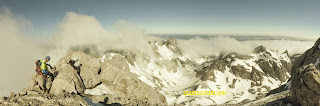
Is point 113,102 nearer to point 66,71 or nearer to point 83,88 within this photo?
point 83,88

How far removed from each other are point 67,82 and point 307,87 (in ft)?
148

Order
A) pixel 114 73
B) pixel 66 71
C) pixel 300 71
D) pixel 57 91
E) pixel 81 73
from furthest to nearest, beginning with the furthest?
pixel 114 73 < pixel 81 73 < pixel 66 71 < pixel 300 71 < pixel 57 91

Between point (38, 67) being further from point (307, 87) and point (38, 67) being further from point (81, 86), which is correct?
point (307, 87)

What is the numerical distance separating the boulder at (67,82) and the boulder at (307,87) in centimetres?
4330

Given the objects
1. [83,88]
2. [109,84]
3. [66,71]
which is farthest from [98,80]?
[66,71]

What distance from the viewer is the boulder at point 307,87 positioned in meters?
27.5

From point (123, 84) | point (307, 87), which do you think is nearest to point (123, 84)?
point (123, 84)

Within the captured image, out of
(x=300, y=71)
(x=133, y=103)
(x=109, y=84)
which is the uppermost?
(x=300, y=71)

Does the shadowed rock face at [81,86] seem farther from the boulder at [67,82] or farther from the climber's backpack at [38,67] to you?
the climber's backpack at [38,67]

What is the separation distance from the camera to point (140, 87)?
4362 cm

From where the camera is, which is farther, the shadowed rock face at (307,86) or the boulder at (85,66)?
the boulder at (85,66)

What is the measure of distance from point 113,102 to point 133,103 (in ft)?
14.0

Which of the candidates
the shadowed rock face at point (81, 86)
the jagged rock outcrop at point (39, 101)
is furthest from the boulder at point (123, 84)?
the jagged rock outcrop at point (39, 101)

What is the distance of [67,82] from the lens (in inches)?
1219
